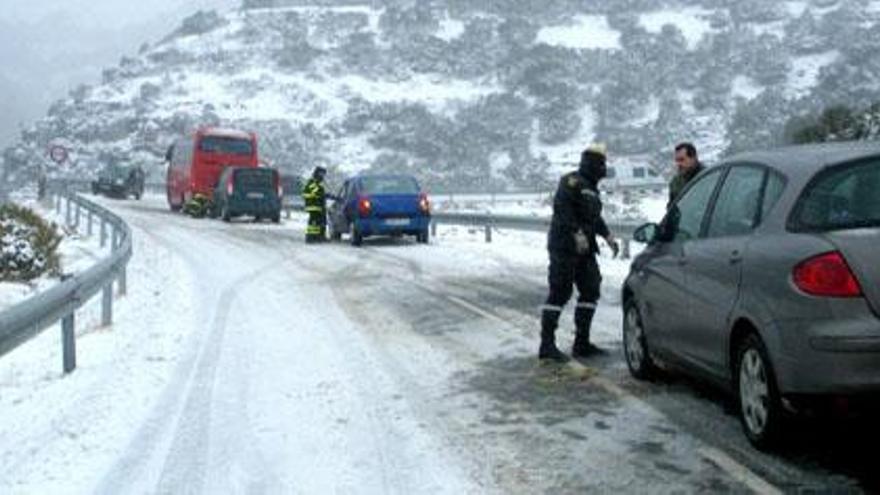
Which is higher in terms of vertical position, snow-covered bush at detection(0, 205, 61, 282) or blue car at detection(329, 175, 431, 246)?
blue car at detection(329, 175, 431, 246)

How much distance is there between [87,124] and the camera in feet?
422

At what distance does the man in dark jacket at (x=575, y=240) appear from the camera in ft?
30.0

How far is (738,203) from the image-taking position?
22.0 feet

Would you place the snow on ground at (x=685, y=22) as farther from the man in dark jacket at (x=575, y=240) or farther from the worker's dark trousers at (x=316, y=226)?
the man in dark jacket at (x=575, y=240)

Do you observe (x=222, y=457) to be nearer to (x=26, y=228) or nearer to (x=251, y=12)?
(x=26, y=228)

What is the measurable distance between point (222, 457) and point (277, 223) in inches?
1129

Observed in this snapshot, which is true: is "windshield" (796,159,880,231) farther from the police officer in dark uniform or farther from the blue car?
the police officer in dark uniform

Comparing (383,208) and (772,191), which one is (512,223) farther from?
(772,191)

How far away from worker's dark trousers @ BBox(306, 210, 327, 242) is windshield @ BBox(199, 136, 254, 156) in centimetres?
1522

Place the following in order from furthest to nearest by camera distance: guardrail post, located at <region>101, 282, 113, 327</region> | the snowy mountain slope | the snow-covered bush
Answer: the snowy mountain slope < the snow-covered bush < guardrail post, located at <region>101, 282, 113, 327</region>

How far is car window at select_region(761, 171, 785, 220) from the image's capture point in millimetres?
6148

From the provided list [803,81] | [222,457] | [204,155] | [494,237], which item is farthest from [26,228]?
[803,81]

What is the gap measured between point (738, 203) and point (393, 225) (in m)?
17.4

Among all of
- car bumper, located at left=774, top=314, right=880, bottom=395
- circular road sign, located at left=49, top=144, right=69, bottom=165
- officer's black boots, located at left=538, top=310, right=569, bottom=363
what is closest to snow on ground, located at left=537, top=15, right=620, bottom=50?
circular road sign, located at left=49, top=144, right=69, bottom=165
